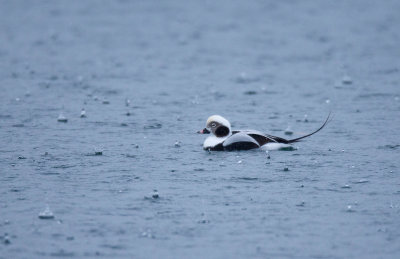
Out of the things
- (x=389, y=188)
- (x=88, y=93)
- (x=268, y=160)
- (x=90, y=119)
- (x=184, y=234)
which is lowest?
(x=184, y=234)

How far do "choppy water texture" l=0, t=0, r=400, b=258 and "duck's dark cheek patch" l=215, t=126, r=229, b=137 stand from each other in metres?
0.41

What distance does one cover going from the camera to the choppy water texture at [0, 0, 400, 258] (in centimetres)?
1045

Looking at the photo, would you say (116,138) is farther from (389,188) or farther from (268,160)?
(389,188)

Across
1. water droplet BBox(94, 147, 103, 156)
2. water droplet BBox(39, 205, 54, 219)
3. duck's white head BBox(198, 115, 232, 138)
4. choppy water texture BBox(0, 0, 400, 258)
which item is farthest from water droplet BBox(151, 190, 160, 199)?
duck's white head BBox(198, 115, 232, 138)

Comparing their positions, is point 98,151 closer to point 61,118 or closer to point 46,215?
point 61,118

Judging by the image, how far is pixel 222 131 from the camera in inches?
582

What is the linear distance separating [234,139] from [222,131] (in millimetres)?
307

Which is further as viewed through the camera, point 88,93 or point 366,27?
point 366,27

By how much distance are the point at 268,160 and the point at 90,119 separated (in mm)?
5061

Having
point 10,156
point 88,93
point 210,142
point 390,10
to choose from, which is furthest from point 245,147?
point 390,10

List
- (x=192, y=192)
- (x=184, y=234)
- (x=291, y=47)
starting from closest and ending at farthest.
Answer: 1. (x=184, y=234)
2. (x=192, y=192)
3. (x=291, y=47)

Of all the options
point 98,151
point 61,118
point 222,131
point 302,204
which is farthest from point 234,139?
point 61,118

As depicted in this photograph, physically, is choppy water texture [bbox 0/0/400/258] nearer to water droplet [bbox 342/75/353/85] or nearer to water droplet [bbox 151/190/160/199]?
water droplet [bbox 151/190/160/199]

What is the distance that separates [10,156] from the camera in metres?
14.4
